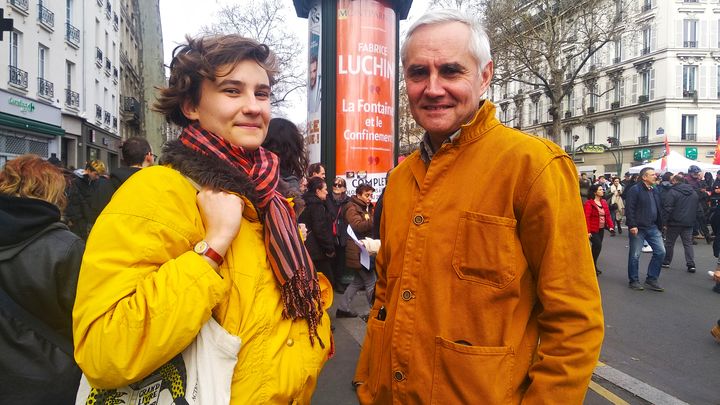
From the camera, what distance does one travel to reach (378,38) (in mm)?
8734

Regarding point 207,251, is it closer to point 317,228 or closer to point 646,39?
point 317,228

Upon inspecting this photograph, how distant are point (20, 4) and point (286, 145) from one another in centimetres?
1917

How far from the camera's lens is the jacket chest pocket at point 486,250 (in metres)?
1.46

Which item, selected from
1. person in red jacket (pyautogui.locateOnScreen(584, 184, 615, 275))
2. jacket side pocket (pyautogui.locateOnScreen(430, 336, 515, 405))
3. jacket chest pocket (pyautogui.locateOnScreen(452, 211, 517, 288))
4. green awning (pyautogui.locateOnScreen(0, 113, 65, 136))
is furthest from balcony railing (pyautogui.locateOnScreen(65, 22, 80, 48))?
jacket side pocket (pyautogui.locateOnScreen(430, 336, 515, 405))

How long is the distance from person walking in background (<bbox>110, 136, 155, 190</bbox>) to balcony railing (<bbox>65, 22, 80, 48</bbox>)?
807 inches

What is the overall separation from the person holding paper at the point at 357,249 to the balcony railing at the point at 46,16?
59.9ft

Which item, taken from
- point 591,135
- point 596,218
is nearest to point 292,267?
point 596,218

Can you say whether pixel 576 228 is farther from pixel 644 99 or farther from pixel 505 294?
pixel 644 99

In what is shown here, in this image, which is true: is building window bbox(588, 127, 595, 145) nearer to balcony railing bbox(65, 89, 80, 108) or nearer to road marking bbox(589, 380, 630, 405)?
balcony railing bbox(65, 89, 80, 108)

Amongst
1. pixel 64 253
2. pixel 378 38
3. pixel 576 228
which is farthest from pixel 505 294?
pixel 378 38

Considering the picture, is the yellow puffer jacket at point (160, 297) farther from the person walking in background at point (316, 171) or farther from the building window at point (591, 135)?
the building window at point (591, 135)

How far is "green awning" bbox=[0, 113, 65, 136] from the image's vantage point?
51.7 feet

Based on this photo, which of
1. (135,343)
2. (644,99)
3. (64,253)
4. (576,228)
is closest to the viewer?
(135,343)

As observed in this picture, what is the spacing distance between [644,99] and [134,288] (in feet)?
161
